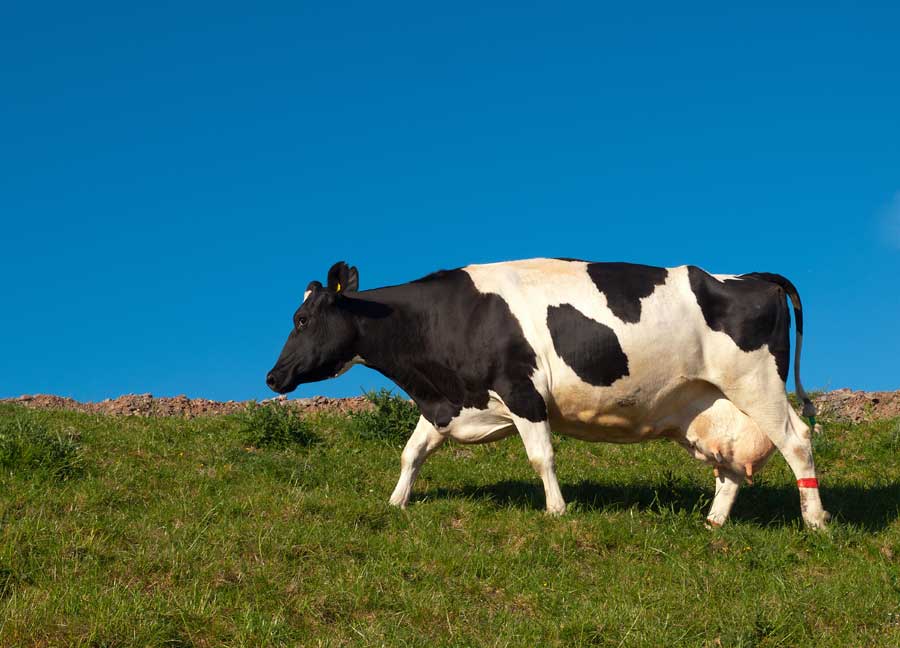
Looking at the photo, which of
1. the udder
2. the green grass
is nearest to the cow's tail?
the udder

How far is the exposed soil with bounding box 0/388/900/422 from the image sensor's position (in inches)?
655

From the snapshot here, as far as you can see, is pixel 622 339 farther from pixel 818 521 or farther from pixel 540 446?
pixel 818 521

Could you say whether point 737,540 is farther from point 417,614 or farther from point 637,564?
point 417,614

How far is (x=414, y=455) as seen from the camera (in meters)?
10.8

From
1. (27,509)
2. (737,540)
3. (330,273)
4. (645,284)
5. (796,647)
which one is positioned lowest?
(796,647)

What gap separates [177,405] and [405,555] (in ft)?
31.8

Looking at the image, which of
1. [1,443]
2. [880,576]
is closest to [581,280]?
[880,576]

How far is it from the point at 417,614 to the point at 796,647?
119 inches

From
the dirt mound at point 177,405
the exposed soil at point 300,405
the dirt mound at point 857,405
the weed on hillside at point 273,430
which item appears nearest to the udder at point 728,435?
the weed on hillside at point 273,430

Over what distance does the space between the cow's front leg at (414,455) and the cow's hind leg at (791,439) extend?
11.1 ft

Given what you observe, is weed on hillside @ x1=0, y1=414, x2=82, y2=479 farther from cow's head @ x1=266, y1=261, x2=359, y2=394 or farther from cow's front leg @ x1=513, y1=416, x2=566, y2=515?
cow's front leg @ x1=513, y1=416, x2=566, y2=515

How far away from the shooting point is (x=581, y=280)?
34.2 ft

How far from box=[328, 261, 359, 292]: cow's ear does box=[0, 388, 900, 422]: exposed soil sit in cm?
555

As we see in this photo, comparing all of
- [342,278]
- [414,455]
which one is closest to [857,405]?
[414,455]
